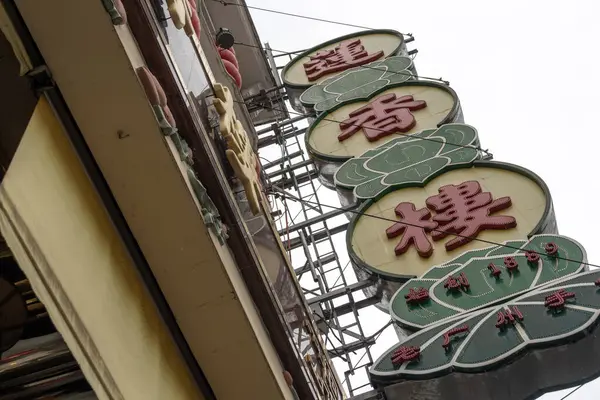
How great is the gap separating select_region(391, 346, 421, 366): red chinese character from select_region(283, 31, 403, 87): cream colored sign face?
6.08m

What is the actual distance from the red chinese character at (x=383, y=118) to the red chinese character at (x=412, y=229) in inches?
66.4

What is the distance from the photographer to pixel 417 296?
6.11m

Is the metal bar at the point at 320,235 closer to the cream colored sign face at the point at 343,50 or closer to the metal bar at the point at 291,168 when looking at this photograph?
the metal bar at the point at 291,168

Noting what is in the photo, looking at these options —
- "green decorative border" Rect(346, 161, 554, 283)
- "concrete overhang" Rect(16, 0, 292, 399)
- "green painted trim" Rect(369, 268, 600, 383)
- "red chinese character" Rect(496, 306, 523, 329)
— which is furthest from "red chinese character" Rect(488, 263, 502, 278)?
"concrete overhang" Rect(16, 0, 292, 399)

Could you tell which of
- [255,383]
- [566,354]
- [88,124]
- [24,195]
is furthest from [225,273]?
[566,354]

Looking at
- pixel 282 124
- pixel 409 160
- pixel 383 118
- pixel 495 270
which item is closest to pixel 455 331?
pixel 495 270

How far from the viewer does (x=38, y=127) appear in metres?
3.55

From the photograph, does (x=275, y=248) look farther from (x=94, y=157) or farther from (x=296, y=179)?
(x=296, y=179)

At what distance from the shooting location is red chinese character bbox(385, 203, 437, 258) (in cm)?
679

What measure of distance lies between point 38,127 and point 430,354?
11.2ft

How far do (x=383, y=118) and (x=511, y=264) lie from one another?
11.4 feet

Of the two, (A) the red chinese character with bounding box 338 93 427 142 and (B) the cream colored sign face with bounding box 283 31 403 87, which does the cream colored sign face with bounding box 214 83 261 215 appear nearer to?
(A) the red chinese character with bounding box 338 93 427 142

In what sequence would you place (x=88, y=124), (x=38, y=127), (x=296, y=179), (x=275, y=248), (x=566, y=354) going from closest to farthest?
1. (x=38, y=127)
2. (x=88, y=124)
3. (x=566, y=354)
4. (x=275, y=248)
5. (x=296, y=179)

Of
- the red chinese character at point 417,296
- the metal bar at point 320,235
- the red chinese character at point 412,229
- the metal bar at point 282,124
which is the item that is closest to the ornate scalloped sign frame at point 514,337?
the red chinese character at point 417,296
